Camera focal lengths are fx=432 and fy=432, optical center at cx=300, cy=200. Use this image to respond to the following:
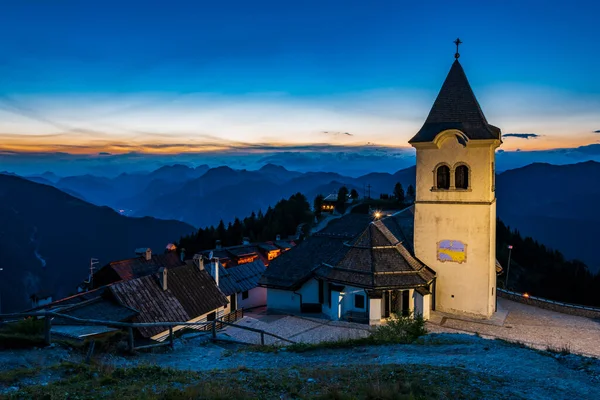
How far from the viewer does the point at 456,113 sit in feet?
84.4

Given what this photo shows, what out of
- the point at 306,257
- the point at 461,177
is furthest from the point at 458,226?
the point at 306,257

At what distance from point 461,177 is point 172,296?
732 inches

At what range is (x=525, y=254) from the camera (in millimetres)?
65375

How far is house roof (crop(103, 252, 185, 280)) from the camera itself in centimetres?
4072

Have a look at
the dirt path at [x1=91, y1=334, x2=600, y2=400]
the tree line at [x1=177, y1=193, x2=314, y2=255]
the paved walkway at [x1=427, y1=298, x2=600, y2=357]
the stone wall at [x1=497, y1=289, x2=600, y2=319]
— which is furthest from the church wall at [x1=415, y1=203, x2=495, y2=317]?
the tree line at [x1=177, y1=193, x2=314, y2=255]

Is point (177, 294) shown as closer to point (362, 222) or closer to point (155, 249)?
point (362, 222)

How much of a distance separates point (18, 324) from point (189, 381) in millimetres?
5726

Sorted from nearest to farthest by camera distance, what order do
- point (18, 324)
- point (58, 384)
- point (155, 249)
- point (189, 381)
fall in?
1. point (58, 384)
2. point (189, 381)
3. point (18, 324)
4. point (155, 249)

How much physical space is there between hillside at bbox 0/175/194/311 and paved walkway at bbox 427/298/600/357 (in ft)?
319

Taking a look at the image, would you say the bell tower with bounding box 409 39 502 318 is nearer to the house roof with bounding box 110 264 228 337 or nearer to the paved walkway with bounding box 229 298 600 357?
the paved walkway with bounding box 229 298 600 357

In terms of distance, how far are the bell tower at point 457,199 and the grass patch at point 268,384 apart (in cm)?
1682

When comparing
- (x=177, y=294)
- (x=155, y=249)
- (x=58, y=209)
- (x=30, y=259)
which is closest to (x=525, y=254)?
(x=177, y=294)

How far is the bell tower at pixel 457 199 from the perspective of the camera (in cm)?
2497

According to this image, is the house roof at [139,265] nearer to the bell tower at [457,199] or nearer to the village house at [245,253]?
the village house at [245,253]
